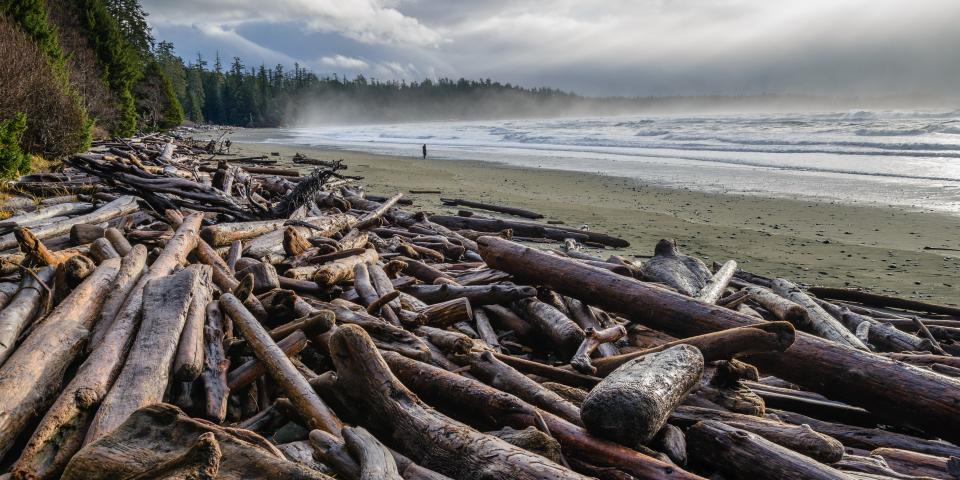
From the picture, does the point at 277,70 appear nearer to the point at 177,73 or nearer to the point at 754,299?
the point at 177,73

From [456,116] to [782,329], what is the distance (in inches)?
7294

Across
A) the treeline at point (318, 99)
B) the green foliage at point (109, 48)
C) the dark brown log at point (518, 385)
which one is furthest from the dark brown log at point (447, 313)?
the treeline at point (318, 99)

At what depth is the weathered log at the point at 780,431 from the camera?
2514 mm

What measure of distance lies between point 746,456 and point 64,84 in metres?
21.2

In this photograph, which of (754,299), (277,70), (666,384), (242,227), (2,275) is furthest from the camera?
(277,70)

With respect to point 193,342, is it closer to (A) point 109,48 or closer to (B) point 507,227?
(B) point 507,227

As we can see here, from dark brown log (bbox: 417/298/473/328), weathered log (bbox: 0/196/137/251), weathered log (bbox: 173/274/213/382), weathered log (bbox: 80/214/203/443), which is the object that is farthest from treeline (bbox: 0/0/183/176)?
dark brown log (bbox: 417/298/473/328)

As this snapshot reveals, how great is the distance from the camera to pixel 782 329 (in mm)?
3053

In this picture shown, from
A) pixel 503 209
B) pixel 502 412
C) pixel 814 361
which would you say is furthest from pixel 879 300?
pixel 503 209

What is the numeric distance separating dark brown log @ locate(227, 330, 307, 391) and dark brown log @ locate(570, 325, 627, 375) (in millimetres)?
1819

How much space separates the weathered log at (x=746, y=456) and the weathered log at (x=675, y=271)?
3.16 m

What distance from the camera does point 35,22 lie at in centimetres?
1884

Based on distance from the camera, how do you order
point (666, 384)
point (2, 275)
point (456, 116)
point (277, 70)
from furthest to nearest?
point (456, 116), point (277, 70), point (2, 275), point (666, 384)

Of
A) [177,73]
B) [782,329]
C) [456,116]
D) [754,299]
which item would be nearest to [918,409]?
[782,329]
